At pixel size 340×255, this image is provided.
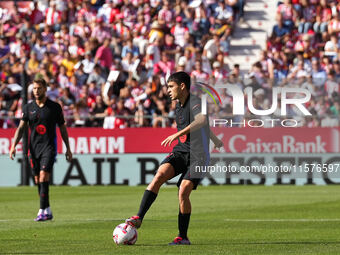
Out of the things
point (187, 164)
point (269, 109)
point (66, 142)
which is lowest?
point (269, 109)

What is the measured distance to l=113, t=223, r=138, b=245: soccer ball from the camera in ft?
37.0

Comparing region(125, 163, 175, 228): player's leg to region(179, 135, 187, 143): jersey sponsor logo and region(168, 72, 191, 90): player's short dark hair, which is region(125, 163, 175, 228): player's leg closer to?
region(179, 135, 187, 143): jersey sponsor logo

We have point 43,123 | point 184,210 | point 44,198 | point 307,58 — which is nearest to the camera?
point 184,210

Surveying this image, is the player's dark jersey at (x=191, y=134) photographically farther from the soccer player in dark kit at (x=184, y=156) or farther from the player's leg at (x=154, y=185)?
the player's leg at (x=154, y=185)

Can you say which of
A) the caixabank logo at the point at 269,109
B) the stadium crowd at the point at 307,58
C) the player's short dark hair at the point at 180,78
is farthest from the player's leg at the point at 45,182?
the stadium crowd at the point at 307,58

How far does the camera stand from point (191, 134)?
455 inches

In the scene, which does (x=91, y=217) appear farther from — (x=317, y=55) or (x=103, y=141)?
(x=317, y=55)

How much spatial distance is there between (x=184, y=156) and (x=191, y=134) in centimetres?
28

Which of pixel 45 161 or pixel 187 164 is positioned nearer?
pixel 187 164

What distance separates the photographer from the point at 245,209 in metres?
18.0

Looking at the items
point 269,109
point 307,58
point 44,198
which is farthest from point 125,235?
point 307,58

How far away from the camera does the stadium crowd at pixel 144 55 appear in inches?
1051

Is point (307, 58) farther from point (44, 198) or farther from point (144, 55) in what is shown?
point (44, 198)

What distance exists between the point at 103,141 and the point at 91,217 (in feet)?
33.0
